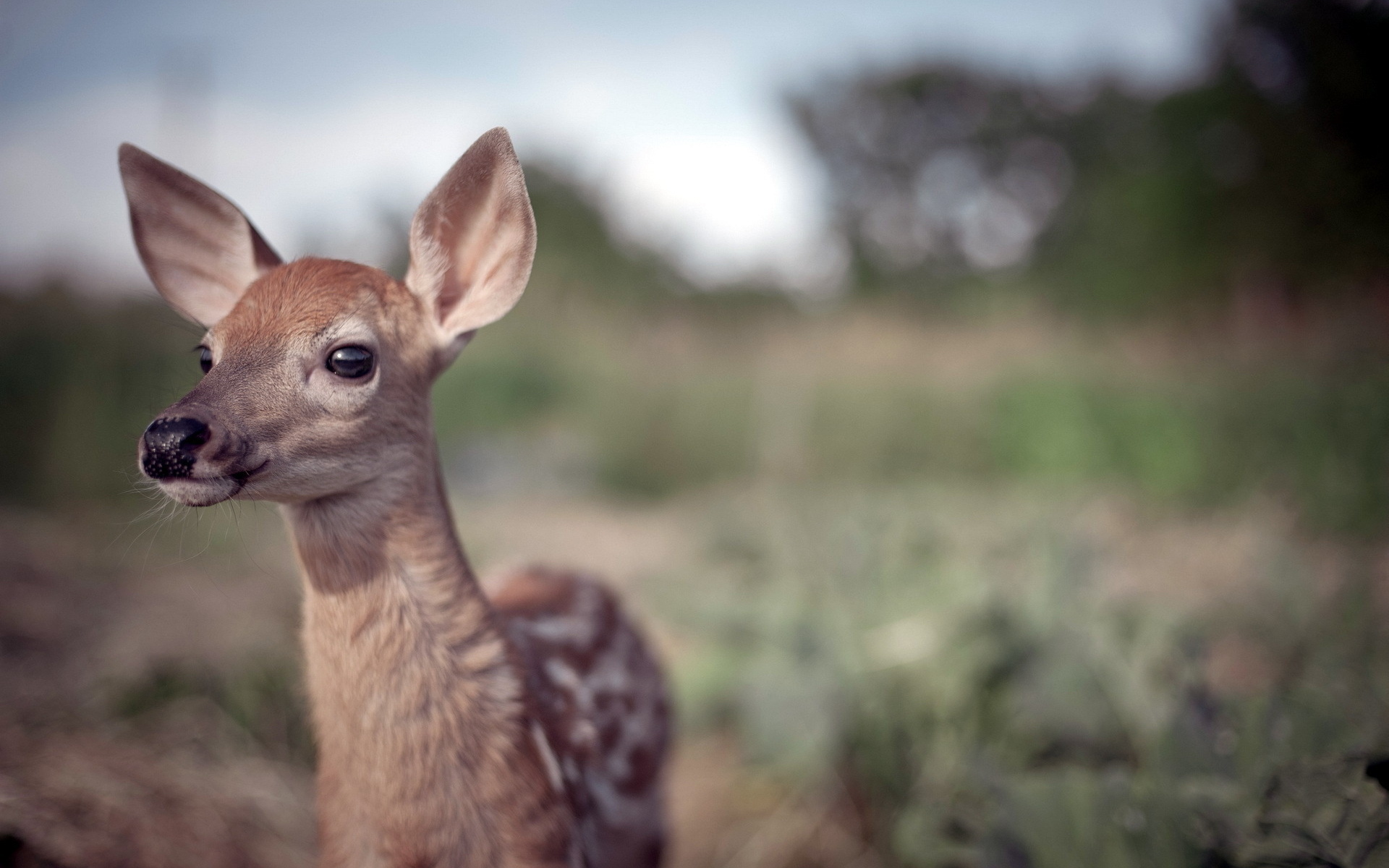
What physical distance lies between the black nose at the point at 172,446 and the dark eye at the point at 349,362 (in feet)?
0.67

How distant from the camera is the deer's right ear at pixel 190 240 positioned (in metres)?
1.17

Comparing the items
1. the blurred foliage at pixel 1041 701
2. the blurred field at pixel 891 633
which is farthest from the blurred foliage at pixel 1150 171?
the blurred foliage at pixel 1041 701

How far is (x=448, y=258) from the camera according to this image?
121 centimetres

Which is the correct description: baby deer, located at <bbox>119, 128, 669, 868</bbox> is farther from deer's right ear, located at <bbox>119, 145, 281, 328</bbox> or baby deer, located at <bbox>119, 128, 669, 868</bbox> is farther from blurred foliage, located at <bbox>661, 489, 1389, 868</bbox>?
blurred foliage, located at <bbox>661, 489, 1389, 868</bbox>

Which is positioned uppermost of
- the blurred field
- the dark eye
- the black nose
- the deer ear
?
the deer ear

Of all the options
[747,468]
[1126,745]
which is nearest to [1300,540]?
[1126,745]

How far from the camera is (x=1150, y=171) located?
14.1 metres

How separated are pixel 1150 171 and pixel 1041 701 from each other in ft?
51.4

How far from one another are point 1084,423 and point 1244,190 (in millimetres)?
4094

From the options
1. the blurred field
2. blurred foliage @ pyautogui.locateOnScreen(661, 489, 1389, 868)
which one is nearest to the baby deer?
the blurred field

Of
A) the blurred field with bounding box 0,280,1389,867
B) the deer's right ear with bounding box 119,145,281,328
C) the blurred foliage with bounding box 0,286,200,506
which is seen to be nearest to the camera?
the deer's right ear with bounding box 119,145,281,328

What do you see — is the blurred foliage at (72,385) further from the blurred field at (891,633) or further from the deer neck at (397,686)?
the deer neck at (397,686)

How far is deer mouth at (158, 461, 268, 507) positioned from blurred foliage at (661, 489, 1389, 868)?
1.43 metres

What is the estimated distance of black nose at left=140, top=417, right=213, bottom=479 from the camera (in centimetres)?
86
